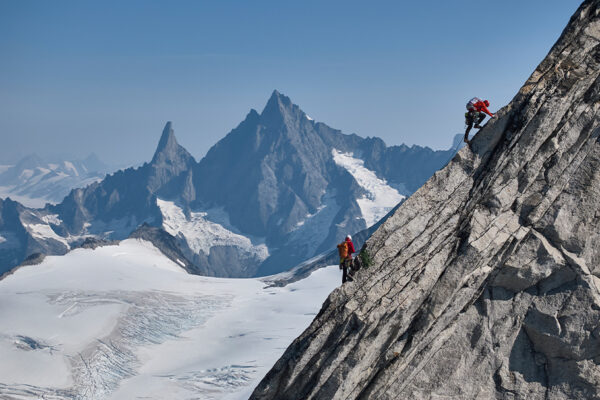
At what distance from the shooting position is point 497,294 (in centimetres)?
2388

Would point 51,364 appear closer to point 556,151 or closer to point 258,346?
point 258,346

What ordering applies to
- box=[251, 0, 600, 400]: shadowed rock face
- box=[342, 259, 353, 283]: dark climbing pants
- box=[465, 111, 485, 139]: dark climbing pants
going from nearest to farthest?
box=[251, 0, 600, 400]: shadowed rock face → box=[342, 259, 353, 283]: dark climbing pants → box=[465, 111, 485, 139]: dark climbing pants

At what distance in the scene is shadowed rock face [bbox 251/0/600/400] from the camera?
75.0 ft

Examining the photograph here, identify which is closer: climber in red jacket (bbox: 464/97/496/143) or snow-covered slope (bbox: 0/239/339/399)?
climber in red jacket (bbox: 464/97/496/143)

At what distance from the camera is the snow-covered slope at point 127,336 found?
11875cm

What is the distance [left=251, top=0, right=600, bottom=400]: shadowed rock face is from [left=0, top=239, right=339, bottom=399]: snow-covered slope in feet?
300

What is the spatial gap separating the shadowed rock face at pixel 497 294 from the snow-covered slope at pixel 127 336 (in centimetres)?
9154

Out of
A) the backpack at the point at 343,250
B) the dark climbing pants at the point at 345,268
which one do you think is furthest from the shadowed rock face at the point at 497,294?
the backpack at the point at 343,250

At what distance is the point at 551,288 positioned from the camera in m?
23.6

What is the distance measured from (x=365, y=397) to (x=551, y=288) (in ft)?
30.8

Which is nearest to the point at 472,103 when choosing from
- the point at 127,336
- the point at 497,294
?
the point at 497,294

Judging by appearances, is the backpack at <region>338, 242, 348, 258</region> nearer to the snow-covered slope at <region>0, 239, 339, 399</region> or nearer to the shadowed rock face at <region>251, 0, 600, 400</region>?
the shadowed rock face at <region>251, 0, 600, 400</region>

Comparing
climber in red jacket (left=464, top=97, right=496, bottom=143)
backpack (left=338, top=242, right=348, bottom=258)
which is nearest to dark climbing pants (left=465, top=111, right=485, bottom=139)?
climber in red jacket (left=464, top=97, right=496, bottom=143)

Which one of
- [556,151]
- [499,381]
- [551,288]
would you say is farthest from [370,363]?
[556,151]
